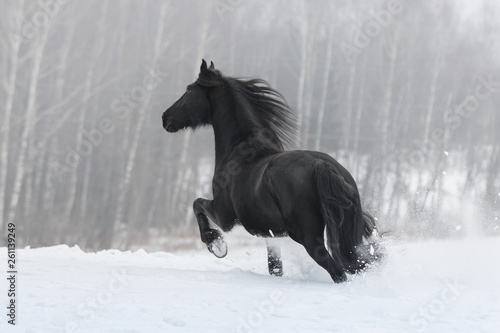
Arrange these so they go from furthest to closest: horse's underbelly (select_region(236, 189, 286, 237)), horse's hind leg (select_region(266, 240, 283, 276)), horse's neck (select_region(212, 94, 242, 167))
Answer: horse's neck (select_region(212, 94, 242, 167)), horse's hind leg (select_region(266, 240, 283, 276)), horse's underbelly (select_region(236, 189, 286, 237))

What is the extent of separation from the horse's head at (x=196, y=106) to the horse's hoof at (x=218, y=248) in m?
1.29

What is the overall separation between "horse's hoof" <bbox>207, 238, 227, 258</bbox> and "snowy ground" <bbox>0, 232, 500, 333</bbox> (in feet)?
1.38

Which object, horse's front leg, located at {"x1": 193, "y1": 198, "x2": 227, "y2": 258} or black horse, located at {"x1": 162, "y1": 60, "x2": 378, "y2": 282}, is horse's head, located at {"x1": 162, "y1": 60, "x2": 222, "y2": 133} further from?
horse's front leg, located at {"x1": 193, "y1": 198, "x2": 227, "y2": 258}

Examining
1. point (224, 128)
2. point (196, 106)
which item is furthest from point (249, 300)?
point (196, 106)

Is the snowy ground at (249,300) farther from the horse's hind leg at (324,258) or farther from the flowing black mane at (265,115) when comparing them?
the flowing black mane at (265,115)

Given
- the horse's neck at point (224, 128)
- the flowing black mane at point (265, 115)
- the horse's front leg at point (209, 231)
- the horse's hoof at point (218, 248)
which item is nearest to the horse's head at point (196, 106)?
the horse's neck at point (224, 128)

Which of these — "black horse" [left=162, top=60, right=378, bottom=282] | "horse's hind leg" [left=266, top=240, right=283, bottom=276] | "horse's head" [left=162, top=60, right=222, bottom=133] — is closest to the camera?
"black horse" [left=162, top=60, right=378, bottom=282]

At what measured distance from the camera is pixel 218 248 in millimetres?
6168

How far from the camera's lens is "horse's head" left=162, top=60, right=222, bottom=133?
21.4ft

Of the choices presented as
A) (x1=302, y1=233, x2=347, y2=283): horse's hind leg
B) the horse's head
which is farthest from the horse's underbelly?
the horse's head

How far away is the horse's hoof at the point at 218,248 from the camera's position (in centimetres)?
615

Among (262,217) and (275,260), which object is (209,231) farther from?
(262,217)

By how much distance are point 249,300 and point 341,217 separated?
3.83ft

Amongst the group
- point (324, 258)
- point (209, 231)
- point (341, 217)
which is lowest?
point (209, 231)
